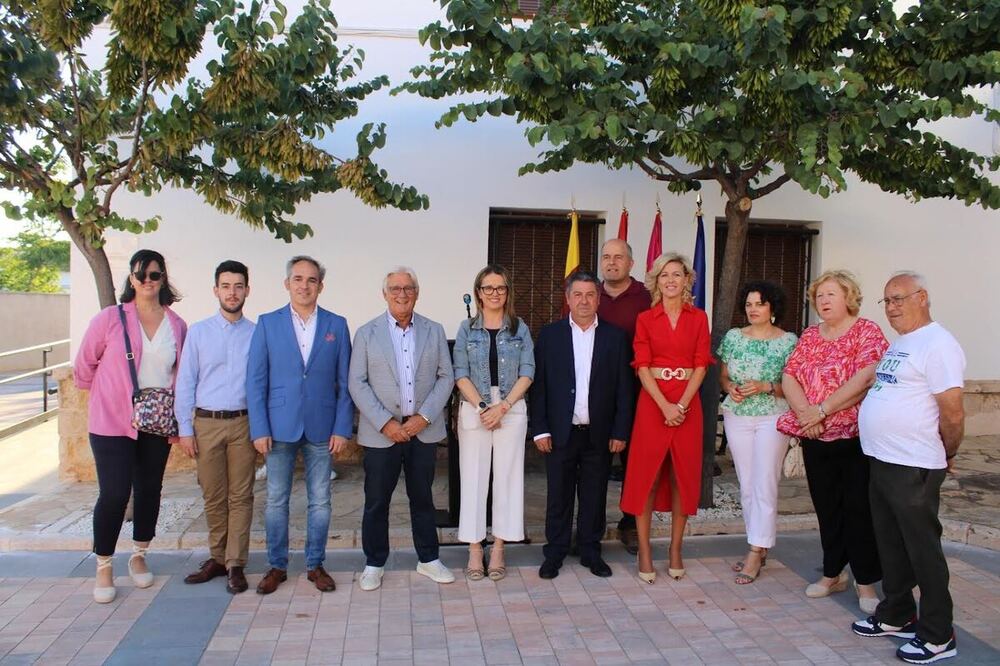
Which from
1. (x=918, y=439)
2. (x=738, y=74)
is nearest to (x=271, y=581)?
(x=918, y=439)

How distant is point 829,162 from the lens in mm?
4711

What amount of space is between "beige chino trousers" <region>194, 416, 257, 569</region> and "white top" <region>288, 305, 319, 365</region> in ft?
1.71

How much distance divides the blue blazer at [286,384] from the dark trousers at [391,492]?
0.35 meters

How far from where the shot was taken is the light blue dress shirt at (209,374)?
447cm

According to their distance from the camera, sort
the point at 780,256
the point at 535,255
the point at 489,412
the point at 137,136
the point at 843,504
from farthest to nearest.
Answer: the point at 780,256, the point at 535,255, the point at 137,136, the point at 489,412, the point at 843,504

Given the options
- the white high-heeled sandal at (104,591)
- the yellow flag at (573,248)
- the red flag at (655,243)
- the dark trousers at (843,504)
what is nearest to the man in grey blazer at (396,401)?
the white high-heeled sandal at (104,591)

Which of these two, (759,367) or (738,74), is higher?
(738,74)

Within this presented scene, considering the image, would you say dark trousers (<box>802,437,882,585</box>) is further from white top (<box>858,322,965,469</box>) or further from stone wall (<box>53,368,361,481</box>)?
stone wall (<box>53,368,361,481</box>)

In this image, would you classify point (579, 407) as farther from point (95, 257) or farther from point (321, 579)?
point (95, 257)

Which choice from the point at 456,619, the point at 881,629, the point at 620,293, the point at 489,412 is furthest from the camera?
the point at 620,293

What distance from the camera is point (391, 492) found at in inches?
182

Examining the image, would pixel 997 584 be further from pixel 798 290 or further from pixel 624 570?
pixel 798 290

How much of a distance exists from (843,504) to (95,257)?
16.6ft

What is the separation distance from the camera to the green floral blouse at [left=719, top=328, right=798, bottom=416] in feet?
15.5
